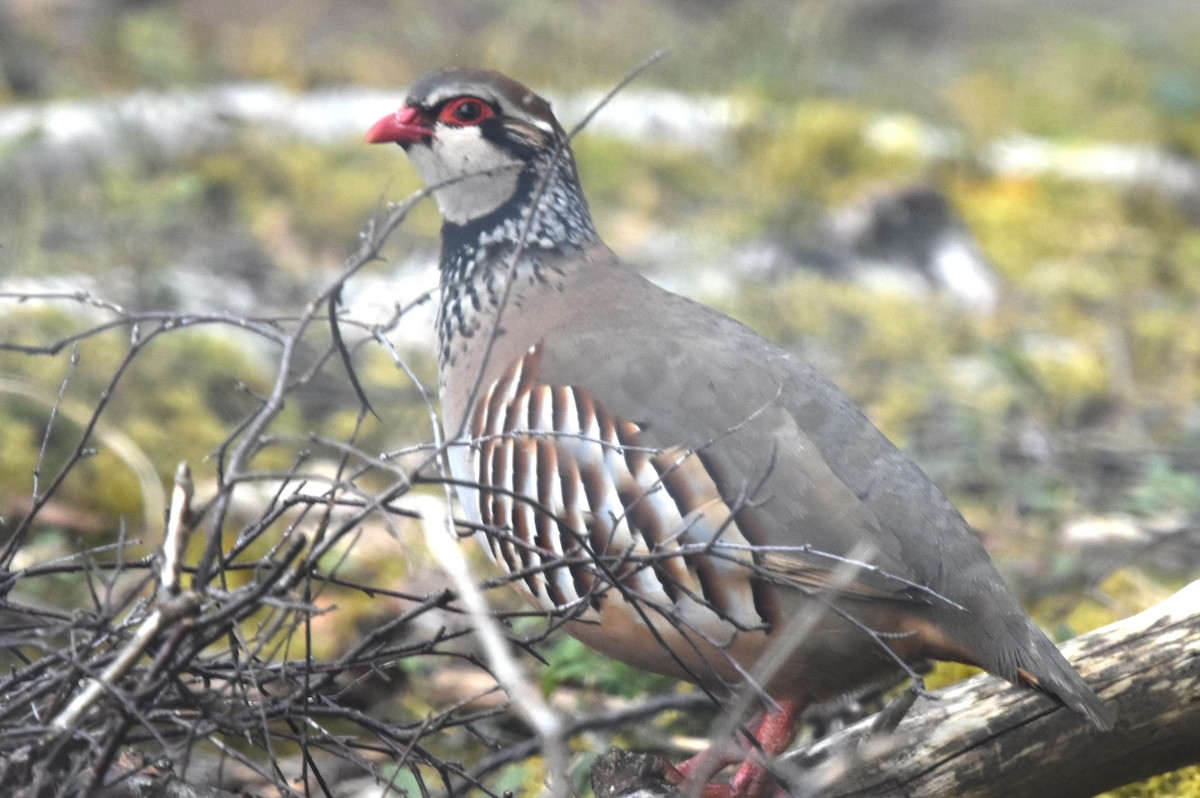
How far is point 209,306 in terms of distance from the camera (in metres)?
5.34

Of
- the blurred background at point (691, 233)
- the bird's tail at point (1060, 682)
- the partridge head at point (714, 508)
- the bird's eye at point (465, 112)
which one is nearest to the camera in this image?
the bird's tail at point (1060, 682)

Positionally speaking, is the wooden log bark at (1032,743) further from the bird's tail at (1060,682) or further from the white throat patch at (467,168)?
the white throat patch at (467,168)

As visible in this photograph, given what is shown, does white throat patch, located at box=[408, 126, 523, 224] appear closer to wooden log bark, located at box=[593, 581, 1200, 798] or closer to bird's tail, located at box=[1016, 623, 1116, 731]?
wooden log bark, located at box=[593, 581, 1200, 798]

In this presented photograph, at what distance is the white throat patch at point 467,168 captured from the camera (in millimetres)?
3314

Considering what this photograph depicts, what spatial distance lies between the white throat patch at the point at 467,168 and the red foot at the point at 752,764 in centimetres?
136

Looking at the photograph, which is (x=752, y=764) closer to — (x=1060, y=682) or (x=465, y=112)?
(x=1060, y=682)

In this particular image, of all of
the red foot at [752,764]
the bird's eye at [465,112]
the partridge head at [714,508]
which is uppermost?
the bird's eye at [465,112]

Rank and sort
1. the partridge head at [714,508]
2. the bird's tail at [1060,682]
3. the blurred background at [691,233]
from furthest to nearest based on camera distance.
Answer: the blurred background at [691,233] < the partridge head at [714,508] < the bird's tail at [1060,682]

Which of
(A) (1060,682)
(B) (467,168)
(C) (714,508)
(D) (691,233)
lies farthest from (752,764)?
(D) (691,233)

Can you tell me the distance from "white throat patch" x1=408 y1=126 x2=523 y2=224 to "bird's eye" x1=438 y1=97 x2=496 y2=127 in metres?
0.02

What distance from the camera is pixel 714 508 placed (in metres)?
2.62

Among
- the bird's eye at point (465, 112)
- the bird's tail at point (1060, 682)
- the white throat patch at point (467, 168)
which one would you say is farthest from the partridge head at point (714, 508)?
the bird's eye at point (465, 112)

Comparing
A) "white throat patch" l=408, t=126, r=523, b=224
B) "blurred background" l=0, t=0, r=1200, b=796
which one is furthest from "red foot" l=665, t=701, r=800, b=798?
"white throat patch" l=408, t=126, r=523, b=224

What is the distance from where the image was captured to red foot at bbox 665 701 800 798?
2.56 meters
